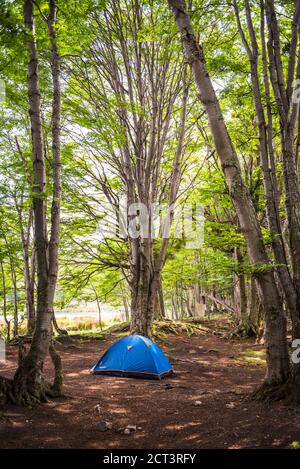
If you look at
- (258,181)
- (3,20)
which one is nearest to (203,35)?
(258,181)

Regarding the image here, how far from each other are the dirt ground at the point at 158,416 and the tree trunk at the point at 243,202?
0.75 metres

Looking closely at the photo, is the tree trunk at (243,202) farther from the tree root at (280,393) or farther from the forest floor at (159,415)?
the forest floor at (159,415)

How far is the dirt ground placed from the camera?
14.0 ft

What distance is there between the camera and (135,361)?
29.6ft

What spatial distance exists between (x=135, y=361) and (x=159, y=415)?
3426 mm

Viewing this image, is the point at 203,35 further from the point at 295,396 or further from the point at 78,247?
the point at 295,396

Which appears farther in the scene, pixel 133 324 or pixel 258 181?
pixel 258 181

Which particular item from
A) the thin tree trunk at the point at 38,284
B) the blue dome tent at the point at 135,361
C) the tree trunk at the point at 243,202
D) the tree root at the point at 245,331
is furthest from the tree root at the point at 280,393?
the tree root at the point at 245,331

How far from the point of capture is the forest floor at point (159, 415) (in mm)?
4281

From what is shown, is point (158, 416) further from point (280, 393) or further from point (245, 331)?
point (245, 331)

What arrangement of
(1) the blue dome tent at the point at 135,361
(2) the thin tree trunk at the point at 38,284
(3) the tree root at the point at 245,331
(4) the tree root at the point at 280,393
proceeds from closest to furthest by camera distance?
(4) the tree root at the point at 280,393 < (2) the thin tree trunk at the point at 38,284 < (1) the blue dome tent at the point at 135,361 < (3) the tree root at the point at 245,331

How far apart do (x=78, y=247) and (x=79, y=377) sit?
22.6ft
